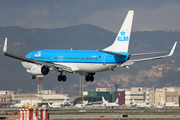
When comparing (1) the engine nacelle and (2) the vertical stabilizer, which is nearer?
(2) the vertical stabilizer

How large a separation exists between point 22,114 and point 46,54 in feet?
57.9

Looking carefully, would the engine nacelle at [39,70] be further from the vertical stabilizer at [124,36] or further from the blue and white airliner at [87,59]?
the vertical stabilizer at [124,36]

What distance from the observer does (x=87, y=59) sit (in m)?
76.8

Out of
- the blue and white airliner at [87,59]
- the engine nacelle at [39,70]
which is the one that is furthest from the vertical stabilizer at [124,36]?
the engine nacelle at [39,70]

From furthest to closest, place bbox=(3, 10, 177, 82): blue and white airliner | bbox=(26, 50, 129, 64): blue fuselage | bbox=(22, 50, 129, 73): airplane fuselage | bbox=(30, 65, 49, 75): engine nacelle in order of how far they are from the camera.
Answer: bbox=(30, 65, 49, 75): engine nacelle → bbox=(22, 50, 129, 73): airplane fuselage → bbox=(26, 50, 129, 64): blue fuselage → bbox=(3, 10, 177, 82): blue and white airliner

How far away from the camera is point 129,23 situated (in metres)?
73.8

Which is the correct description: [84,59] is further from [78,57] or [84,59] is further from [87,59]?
[78,57]

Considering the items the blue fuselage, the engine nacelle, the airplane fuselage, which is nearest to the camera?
the blue fuselage

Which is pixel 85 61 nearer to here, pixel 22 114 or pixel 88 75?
pixel 88 75

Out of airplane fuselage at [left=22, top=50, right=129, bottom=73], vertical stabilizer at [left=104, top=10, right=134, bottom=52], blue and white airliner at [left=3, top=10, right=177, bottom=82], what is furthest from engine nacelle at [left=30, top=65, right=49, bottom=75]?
vertical stabilizer at [left=104, top=10, right=134, bottom=52]

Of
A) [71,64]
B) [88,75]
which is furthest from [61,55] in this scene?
[88,75]

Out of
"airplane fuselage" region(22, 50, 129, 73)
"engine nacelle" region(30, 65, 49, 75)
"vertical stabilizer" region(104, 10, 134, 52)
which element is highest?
"vertical stabilizer" region(104, 10, 134, 52)

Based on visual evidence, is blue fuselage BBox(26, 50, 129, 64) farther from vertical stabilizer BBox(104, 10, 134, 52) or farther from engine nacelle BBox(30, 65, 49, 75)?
engine nacelle BBox(30, 65, 49, 75)

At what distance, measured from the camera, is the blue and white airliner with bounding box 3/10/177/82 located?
242 ft
